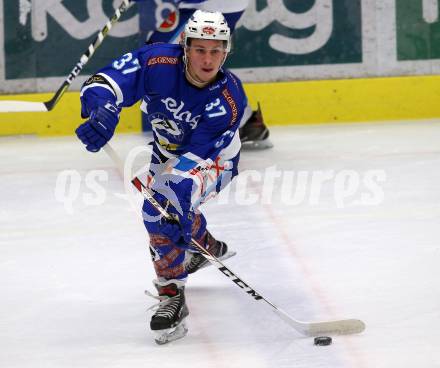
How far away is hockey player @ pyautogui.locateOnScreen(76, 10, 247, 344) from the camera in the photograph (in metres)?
2.95

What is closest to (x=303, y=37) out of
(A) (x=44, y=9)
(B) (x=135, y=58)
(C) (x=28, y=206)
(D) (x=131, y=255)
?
(A) (x=44, y=9)

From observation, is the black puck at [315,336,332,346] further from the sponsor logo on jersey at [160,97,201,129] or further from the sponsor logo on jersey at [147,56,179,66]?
the sponsor logo on jersey at [147,56,179,66]

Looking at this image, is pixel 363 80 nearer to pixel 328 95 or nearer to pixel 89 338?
pixel 328 95

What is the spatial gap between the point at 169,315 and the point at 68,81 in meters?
2.26

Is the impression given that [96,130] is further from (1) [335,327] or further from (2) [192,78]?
(1) [335,327]

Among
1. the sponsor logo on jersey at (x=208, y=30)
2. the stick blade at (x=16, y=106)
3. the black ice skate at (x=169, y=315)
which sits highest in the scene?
the sponsor logo on jersey at (x=208, y=30)

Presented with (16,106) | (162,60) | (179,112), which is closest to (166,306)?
(179,112)

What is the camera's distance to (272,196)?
447 cm

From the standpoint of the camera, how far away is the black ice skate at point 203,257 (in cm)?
347

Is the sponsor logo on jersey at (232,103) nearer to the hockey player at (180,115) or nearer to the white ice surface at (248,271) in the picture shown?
the hockey player at (180,115)

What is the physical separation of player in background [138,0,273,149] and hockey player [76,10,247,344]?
1657 mm

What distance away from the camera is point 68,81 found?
4973 mm

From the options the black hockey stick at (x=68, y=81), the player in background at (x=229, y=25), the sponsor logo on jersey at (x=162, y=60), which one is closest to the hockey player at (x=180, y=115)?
the sponsor logo on jersey at (x=162, y=60)

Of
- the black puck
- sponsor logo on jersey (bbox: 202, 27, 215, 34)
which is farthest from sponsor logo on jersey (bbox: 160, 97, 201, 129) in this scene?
the black puck
